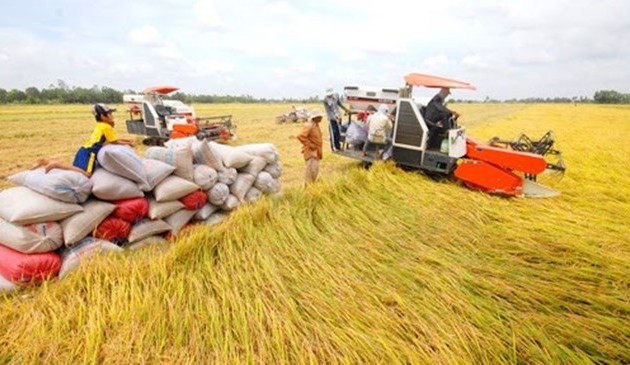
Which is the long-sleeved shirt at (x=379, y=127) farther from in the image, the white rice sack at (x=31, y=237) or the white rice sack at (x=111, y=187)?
the white rice sack at (x=31, y=237)

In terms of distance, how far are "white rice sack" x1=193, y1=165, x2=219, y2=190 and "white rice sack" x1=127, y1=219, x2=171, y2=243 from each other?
23.0 inches

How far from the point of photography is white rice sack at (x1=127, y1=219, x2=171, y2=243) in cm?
314

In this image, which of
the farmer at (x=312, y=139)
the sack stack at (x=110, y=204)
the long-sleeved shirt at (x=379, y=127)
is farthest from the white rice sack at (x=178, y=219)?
the long-sleeved shirt at (x=379, y=127)

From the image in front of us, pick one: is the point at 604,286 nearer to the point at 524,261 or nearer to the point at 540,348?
the point at 524,261

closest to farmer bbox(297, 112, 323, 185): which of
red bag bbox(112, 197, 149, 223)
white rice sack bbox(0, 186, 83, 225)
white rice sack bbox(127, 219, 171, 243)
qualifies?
white rice sack bbox(127, 219, 171, 243)

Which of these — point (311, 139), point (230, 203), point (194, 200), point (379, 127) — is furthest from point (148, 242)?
point (379, 127)

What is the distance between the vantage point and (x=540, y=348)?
5.74 ft

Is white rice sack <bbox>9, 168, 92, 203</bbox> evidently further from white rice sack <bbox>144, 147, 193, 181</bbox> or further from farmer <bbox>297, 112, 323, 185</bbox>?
farmer <bbox>297, 112, 323, 185</bbox>

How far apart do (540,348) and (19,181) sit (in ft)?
13.7

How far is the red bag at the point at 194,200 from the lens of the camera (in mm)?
3547

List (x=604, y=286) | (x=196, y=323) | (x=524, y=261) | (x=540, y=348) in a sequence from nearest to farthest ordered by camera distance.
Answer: (x=540, y=348), (x=196, y=323), (x=604, y=286), (x=524, y=261)

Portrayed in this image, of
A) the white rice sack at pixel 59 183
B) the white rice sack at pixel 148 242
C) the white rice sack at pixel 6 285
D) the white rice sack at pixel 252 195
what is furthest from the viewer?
the white rice sack at pixel 252 195

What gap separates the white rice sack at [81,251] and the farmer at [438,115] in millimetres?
4819

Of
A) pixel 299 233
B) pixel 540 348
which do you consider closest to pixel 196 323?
pixel 299 233
